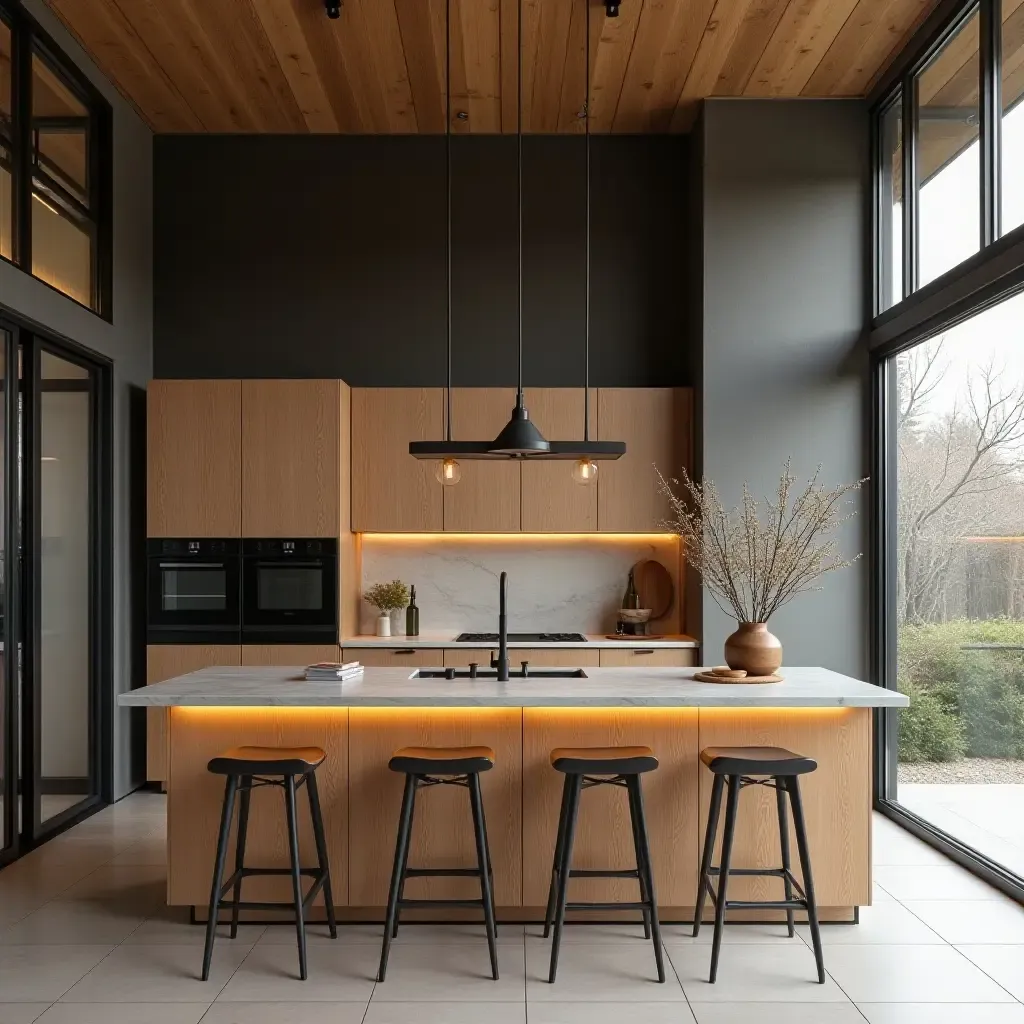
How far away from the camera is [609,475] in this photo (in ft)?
19.3

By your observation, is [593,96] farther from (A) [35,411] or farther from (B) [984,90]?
(A) [35,411]

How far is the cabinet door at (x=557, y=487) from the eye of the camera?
19.3 feet

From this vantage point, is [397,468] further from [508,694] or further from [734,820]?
[734,820]

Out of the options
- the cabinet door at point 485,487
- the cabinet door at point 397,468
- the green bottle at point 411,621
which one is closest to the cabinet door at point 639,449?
the cabinet door at point 485,487

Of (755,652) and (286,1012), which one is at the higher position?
(755,652)

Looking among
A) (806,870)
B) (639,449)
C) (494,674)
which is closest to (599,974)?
(806,870)

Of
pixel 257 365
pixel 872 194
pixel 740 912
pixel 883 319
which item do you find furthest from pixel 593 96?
pixel 740 912

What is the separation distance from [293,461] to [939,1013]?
407 cm

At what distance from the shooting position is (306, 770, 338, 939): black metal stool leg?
3.64m

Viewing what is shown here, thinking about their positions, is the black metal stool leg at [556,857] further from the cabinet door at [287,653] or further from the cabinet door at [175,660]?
the cabinet door at [175,660]

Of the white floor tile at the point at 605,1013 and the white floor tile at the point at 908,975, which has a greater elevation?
the white floor tile at the point at 605,1013

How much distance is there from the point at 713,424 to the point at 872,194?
157cm

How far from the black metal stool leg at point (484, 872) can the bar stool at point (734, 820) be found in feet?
2.41

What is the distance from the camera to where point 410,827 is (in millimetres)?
3510
